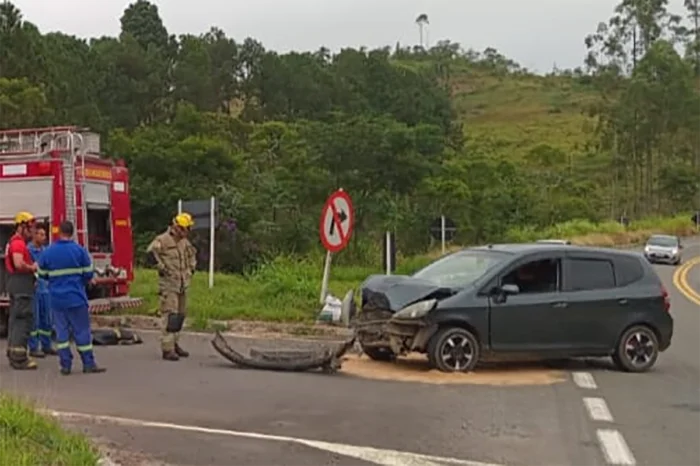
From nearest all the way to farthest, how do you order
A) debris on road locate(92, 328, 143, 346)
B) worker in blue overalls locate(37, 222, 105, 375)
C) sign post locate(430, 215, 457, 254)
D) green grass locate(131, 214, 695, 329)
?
worker in blue overalls locate(37, 222, 105, 375) → debris on road locate(92, 328, 143, 346) → green grass locate(131, 214, 695, 329) → sign post locate(430, 215, 457, 254)

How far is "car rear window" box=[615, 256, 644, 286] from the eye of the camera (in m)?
14.6

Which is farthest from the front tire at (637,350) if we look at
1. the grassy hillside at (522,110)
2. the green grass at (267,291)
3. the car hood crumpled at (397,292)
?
the grassy hillside at (522,110)

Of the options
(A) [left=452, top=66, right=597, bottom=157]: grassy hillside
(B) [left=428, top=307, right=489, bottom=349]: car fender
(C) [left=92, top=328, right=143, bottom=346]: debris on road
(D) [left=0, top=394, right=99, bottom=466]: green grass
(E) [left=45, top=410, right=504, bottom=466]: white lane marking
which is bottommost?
(E) [left=45, top=410, right=504, bottom=466]: white lane marking

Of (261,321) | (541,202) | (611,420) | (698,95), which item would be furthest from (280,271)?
A: (698,95)

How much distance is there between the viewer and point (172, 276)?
46.0 ft

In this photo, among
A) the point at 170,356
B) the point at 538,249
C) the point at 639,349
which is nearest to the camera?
the point at 170,356

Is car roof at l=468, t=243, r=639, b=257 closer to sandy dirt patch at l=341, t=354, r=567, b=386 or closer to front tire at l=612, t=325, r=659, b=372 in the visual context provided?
front tire at l=612, t=325, r=659, b=372

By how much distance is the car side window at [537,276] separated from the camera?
13797 millimetres

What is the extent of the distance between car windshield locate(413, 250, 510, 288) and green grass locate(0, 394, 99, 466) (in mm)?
6805

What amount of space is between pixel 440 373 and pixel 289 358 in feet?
5.86

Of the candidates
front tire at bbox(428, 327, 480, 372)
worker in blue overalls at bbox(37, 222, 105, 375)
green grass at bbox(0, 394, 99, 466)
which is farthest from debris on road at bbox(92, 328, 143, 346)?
green grass at bbox(0, 394, 99, 466)

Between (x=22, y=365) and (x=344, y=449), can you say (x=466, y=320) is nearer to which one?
(x=344, y=449)

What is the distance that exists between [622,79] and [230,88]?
41314 millimetres

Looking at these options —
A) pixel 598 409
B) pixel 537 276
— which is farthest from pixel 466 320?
pixel 598 409
